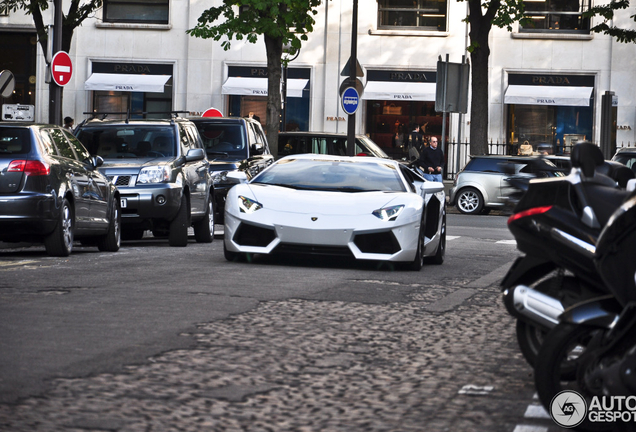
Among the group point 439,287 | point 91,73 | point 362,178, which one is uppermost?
point 91,73

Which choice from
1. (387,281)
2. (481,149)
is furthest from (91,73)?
(387,281)

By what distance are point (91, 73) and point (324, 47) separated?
26.3 ft

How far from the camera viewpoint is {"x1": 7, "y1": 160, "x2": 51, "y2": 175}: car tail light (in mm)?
12445

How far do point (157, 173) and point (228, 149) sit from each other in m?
4.74

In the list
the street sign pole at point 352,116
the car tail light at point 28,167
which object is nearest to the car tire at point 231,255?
the car tail light at point 28,167

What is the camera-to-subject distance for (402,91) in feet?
128

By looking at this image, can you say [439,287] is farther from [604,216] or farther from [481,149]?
[481,149]

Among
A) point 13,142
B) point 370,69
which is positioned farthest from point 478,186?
point 13,142

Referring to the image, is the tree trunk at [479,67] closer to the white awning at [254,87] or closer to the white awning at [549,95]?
the white awning at [549,95]

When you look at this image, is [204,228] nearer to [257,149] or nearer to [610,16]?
[257,149]

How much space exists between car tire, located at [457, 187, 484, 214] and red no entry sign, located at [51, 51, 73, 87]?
41.0 feet

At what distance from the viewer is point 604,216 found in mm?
5371

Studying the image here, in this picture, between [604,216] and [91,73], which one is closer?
[604,216]

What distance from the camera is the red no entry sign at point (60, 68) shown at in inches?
794
